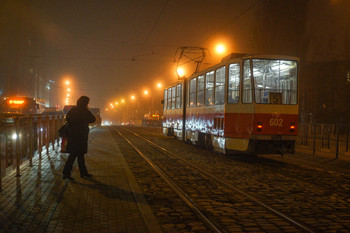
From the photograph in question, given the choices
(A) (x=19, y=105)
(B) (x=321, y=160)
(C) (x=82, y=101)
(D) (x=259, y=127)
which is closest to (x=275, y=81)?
(D) (x=259, y=127)

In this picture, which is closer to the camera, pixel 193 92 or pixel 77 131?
pixel 77 131

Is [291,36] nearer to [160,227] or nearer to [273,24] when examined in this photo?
[273,24]

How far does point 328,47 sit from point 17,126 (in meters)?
42.3

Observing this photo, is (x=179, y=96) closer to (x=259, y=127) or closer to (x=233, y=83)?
(x=233, y=83)

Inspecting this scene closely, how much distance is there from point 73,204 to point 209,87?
10047 millimetres

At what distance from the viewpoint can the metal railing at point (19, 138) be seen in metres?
7.31

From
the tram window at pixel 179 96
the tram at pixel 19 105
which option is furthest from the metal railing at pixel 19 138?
the tram at pixel 19 105

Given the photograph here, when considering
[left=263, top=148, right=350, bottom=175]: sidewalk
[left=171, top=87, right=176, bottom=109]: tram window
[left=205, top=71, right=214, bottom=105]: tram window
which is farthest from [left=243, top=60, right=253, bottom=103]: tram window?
A: [left=171, top=87, right=176, bottom=109]: tram window

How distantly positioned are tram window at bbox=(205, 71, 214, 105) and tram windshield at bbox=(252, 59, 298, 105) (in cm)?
271

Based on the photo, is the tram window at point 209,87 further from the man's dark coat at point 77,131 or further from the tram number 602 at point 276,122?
the man's dark coat at point 77,131

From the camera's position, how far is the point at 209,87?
15031 millimetres

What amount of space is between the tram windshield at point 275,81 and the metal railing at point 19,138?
7.13 metres

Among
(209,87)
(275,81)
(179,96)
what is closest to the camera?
(275,81)

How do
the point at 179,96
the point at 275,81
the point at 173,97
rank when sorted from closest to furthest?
the point at 275,81, the point at 179,96, the point at 173,97
